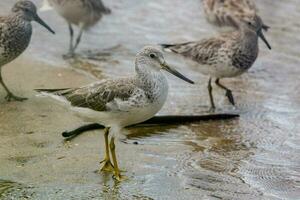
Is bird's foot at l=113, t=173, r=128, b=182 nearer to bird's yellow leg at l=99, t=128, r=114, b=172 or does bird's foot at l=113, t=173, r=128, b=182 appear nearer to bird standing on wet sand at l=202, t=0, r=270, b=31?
bird's yellow leg at l=99, t=128, r=114, b=172

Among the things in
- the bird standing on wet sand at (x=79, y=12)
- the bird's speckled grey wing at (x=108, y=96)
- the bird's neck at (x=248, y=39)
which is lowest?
the bird standing on wet sand at (x=79, y=12)

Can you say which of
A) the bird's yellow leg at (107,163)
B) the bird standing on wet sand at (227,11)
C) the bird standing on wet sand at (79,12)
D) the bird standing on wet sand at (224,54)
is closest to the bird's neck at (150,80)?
the bird's yellow leg at (107,163)

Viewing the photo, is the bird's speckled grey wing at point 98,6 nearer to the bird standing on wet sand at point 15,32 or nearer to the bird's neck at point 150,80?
the bird standing on wet sand at point 15,32

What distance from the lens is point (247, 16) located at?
33.2 feet

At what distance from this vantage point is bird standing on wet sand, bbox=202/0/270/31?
10664 mm

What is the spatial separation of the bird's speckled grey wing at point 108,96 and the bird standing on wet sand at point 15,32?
69.9 inches

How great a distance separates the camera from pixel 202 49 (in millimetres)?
8969

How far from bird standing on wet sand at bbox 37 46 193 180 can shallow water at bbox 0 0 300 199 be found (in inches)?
15.2

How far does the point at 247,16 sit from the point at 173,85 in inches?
61.8

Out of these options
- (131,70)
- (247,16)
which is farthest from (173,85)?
(247,16)

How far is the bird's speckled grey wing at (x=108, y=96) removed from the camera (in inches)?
246

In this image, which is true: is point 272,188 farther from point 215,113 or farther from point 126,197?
point 215,113

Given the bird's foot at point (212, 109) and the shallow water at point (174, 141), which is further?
the bird's foot at point (212, 109)

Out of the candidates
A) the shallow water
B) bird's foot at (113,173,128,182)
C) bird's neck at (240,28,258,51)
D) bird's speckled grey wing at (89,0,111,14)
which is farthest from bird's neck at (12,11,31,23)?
bird's foot at (113,173,128,182)
